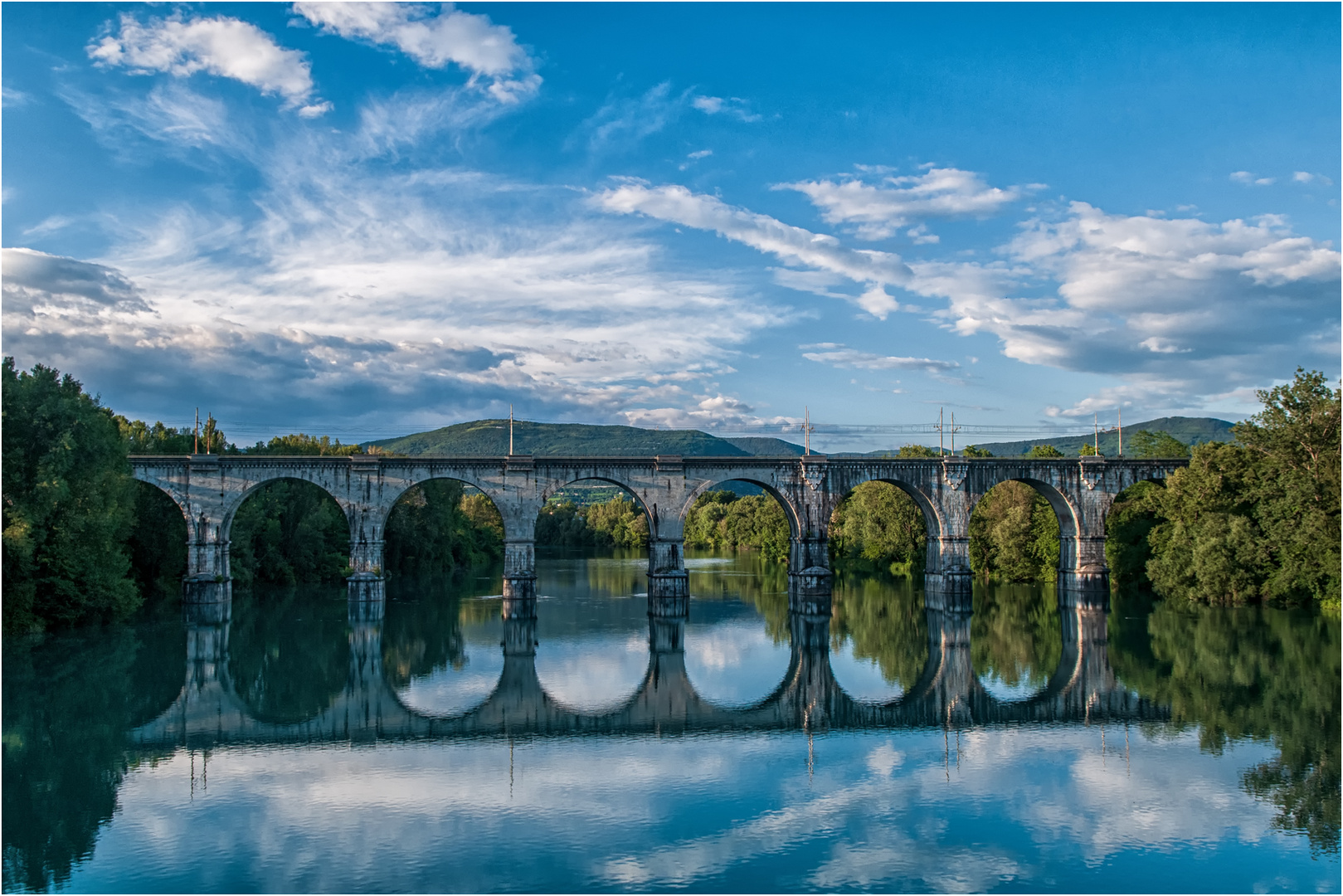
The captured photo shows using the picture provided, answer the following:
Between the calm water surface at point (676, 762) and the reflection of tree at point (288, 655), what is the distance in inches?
8.7

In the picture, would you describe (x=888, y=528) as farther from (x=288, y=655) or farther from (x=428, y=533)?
(x=288, y=655)

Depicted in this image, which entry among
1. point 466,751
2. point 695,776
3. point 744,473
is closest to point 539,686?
point 466,751

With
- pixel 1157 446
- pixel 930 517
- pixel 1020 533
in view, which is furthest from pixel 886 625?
pixel 1157 446

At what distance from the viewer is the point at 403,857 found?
14.1m

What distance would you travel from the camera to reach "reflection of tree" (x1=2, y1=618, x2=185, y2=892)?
48.1ft

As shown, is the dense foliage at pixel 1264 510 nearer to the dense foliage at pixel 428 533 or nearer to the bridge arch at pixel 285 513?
the bridge arch at pixel 285 513

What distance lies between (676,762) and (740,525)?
8468 centimetres

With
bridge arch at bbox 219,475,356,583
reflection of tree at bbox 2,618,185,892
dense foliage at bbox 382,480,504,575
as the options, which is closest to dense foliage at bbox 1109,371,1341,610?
bridge arch at bbox 219,475,356,583

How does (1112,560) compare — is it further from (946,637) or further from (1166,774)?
(1166,774)

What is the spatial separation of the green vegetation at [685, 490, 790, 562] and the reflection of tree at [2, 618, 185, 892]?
5634cm

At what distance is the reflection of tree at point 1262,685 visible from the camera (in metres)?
17.4

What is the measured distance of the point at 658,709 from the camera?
997 inches

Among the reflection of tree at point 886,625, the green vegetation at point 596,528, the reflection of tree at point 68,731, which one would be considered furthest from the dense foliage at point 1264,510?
the green vegetation at point 596,528

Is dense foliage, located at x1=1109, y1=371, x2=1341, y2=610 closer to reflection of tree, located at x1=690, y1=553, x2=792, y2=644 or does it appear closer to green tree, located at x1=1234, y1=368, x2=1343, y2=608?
green tree, located at x1=1234, y1=368, x2=1343, y2=608
